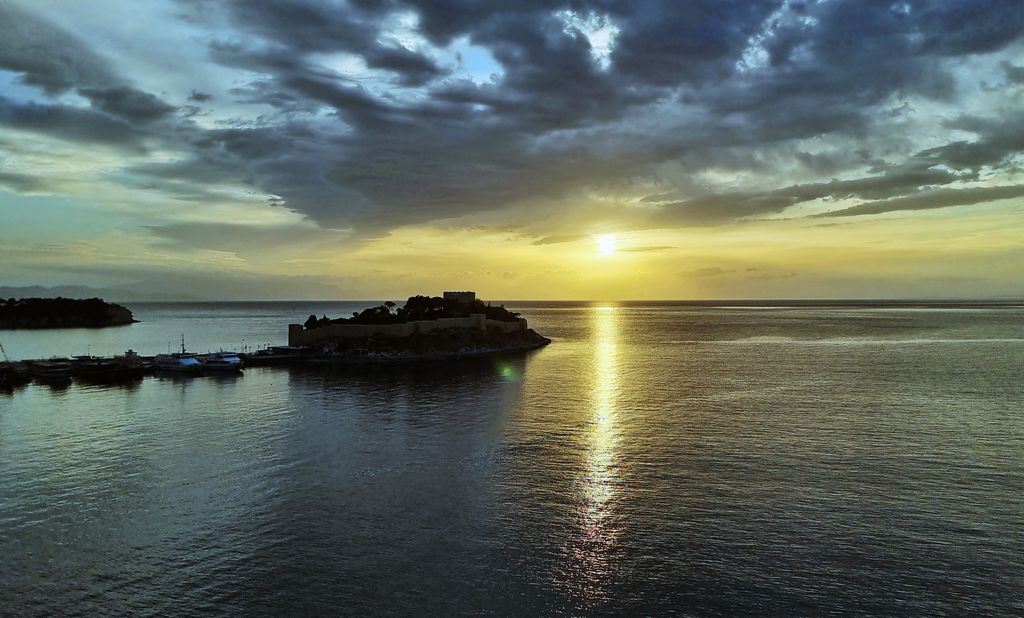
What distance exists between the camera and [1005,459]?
136 ft

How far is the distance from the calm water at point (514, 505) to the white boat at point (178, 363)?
24.9m

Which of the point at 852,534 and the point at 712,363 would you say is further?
the point at 712,363

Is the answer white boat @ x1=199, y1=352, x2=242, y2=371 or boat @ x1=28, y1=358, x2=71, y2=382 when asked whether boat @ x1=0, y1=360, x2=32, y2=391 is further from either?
white boat @ x1=199, y1=352, x2=242, y2=371

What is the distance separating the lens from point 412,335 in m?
119

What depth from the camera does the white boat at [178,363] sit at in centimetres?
9406

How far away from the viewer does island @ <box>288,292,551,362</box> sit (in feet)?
370

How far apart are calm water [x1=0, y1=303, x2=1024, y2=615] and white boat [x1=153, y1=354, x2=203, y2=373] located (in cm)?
2490

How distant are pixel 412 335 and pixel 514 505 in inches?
3457

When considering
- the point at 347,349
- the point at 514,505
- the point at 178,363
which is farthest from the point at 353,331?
the point at 514,505

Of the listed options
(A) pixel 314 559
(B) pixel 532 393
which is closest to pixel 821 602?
(A) pixel 314 559

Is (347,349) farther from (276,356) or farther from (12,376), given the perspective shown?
(12,376)

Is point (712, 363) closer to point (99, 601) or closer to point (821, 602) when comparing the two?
point (821, 602)

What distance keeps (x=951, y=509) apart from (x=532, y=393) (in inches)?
1902

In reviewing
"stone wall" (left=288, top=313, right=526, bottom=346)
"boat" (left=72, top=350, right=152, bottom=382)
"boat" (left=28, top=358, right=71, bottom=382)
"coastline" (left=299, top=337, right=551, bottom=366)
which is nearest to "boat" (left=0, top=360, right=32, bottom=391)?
"boat" (left=28, top=358, right=71, bottom=382)
